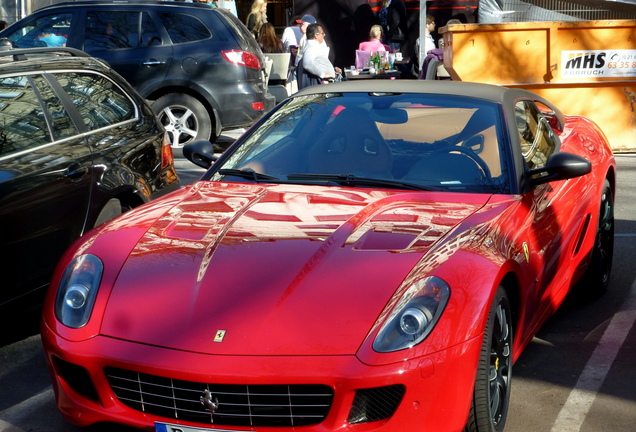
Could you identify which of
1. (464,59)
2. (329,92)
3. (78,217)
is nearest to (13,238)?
(78,217)

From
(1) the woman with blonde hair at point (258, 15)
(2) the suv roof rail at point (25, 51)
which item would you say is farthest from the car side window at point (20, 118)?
(1) the woman with blonde hair at point (258, 15)

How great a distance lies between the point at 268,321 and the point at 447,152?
171 cm

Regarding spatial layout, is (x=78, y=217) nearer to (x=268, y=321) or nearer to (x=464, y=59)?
(x=268, y=321)

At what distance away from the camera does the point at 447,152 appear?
4645 mm

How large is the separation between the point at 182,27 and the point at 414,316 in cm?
879

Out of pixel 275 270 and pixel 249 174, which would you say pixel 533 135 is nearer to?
pixel 249 174

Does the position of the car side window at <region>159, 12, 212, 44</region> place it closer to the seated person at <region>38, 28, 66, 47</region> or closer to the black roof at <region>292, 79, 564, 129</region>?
the seated person at <region>38, 28, 66, 47</region>

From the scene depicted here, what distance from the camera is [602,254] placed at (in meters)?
5.74

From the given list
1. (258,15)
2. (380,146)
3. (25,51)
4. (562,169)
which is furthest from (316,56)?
(562,169)

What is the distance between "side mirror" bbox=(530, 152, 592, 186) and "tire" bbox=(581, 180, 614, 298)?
1226mm

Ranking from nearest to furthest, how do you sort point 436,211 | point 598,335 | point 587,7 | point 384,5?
point 436,211 < point 598,335 < point 587,7 < point 384,5

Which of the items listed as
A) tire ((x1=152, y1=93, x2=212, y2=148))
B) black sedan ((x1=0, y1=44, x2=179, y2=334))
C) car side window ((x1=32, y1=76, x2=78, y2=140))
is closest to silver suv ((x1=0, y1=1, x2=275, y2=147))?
tire ((x1=152, y1=93, x2=212, y2=148))

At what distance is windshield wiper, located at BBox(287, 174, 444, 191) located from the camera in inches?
175

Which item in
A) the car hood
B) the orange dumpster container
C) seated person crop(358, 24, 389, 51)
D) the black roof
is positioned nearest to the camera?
the car hood
